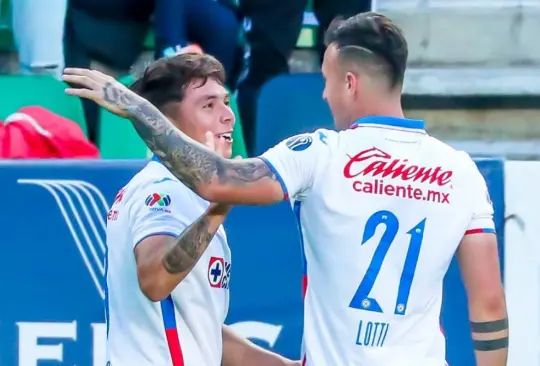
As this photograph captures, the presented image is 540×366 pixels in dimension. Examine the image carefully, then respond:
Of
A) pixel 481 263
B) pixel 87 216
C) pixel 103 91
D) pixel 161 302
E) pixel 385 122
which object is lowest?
pixel 87 216

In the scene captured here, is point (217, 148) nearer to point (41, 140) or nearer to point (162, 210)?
point (162, 210)

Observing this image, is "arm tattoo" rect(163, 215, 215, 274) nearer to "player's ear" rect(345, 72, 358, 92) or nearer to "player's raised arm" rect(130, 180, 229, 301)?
"player's raised arm" rect(130, 180, 229, 301)

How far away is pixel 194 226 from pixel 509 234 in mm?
1941

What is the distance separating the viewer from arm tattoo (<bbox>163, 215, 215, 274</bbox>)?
3.19 meters

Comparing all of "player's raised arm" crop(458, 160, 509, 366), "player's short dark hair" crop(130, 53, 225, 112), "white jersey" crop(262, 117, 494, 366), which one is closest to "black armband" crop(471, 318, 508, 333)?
"player's raised arm" crop(458, 160, 509, 366)

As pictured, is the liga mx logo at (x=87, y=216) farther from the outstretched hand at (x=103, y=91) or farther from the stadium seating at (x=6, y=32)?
the stadium seating at (x=6, y=32)

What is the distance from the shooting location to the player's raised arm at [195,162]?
3.07 meters

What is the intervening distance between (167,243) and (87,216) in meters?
1.69

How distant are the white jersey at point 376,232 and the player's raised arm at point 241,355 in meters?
0.57

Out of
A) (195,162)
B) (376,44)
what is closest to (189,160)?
(195,162)

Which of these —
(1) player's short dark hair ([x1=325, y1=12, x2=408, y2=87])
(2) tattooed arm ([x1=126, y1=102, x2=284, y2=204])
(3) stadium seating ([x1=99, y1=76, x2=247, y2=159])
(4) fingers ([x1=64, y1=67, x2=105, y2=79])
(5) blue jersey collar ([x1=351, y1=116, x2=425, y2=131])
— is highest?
(1) player's short dark hair ([x1=325, y1=12, x2=408, y2=87])

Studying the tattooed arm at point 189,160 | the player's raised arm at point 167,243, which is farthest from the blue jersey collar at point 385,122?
the player's raised arm at point 167,243

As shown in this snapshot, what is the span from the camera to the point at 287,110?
618 cm

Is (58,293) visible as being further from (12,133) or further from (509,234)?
(509,234)
